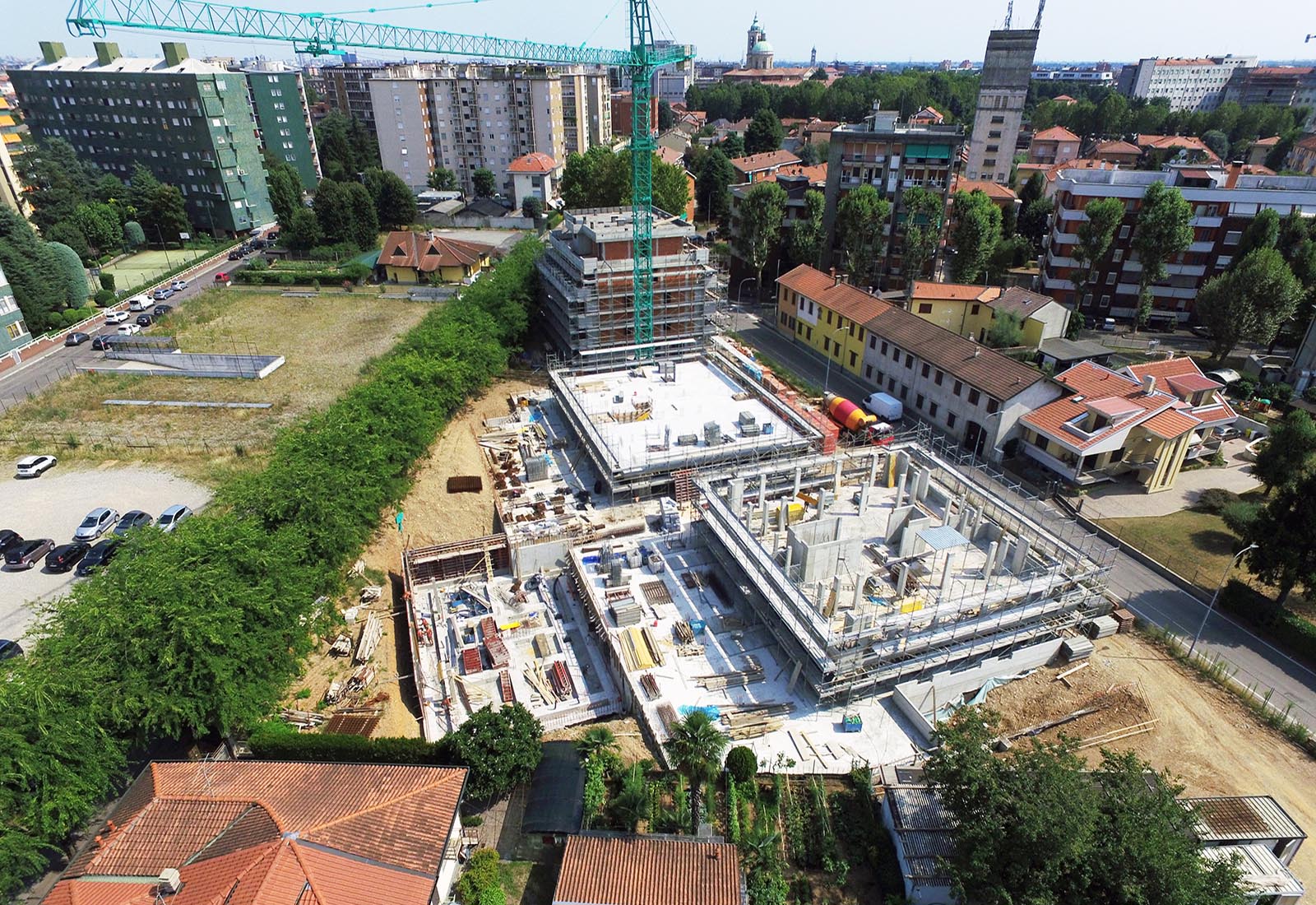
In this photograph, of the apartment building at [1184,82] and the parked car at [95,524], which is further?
the apartment building at [1184,82]

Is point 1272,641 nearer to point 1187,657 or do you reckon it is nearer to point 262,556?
point 1187,657

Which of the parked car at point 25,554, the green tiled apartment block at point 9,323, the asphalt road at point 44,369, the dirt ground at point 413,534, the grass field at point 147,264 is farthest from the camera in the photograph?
the grass field at point 147,264

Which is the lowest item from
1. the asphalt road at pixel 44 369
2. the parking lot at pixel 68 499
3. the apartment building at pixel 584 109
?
the parking lot at pixel 68 499

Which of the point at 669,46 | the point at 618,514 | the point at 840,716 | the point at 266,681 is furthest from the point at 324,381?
the point at 840,716

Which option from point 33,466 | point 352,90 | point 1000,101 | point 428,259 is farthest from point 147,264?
point 1000,101

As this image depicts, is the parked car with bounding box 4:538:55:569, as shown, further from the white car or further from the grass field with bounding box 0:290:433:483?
the white car

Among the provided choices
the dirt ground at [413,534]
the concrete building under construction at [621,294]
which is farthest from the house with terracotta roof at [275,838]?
the concrete building under construction at [621,294]

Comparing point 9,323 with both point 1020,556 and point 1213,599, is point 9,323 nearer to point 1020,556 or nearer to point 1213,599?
point 1020,556

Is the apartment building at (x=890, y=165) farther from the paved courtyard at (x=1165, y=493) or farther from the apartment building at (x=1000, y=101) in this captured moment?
the paved courtyard at (x=1165, y=493)

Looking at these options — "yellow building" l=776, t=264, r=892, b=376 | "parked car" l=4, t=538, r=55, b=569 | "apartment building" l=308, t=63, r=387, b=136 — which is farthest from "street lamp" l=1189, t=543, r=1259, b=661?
"apartment building" l=308, t=63, r=387, b=136
